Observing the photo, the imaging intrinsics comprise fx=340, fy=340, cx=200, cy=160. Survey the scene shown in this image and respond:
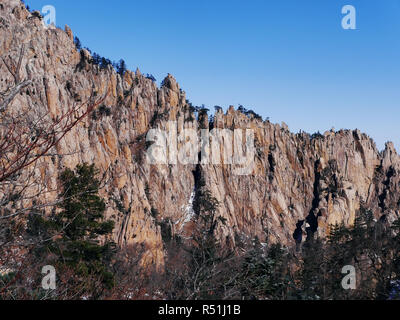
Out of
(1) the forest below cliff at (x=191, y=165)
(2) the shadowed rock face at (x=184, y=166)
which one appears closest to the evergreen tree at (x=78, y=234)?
(1) the forest below cliff at (x=191, y=165)

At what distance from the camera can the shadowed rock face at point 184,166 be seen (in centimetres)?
6119

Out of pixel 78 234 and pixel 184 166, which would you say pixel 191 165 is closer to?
pixel 184 166

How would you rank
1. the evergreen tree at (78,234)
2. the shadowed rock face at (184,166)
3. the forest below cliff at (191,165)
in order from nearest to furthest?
the evergreen tree at (78,234) → the forest below cliff at (191,165) → the shadowed rock face at (184,166)

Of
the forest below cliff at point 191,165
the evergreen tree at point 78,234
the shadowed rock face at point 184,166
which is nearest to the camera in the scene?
the evergreen tree at point 78,234

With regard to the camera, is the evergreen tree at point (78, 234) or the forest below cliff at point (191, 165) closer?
the evergreen tree at point (78, 234)

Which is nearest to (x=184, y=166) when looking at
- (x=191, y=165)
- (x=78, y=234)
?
(x=191, y=165)

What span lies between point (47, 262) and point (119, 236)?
140ft

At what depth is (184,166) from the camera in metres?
84.0

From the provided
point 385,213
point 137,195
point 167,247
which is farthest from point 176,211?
point 385,213

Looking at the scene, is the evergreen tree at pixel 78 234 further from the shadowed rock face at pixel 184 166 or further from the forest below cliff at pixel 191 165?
the shadowed rock face at pixel 184 166

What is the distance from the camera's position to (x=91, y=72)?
254 feet

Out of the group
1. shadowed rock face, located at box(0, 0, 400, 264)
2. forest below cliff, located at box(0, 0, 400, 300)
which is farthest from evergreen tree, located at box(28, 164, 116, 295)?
shadowed rock face, located at box(0, 0, 400, 264)

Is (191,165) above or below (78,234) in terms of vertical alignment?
above
